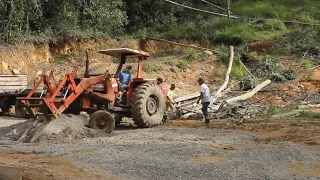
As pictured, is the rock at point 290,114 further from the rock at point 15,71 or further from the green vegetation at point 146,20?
the rock at point 15,71

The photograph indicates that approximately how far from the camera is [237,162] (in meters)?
7.58

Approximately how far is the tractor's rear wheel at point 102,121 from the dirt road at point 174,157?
1.52 ft

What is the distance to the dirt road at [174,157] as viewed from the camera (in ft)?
22.4

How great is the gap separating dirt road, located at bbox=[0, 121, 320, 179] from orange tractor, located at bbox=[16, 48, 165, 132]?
0.91m

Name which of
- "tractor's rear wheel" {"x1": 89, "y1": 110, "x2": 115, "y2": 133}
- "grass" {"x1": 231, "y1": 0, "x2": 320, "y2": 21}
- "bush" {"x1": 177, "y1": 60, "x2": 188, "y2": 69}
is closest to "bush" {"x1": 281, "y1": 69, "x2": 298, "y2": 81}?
"bush" {"x1": 177, "y1": 60, "x2": 188, "y2": 69}

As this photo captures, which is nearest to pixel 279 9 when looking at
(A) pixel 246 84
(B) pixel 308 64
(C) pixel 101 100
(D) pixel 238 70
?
(B) pixel 308 64

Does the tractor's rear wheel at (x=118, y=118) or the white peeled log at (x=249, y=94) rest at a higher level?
the white peeled log at (x=249, y=94)

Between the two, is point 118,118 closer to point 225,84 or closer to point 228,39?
point 225,84

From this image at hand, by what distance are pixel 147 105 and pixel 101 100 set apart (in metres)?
1.32

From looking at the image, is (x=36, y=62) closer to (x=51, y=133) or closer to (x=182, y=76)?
(x=182, y=76)

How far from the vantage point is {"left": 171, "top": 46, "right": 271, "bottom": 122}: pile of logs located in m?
15.4

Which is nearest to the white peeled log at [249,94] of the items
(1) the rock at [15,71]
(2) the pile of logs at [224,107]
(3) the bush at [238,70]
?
(2) the pile of logs at [224,107]

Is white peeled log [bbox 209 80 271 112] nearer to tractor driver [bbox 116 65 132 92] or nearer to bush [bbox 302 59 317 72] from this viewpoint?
bush [bbox 302 59 317 72]

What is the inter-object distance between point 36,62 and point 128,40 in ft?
17.6
